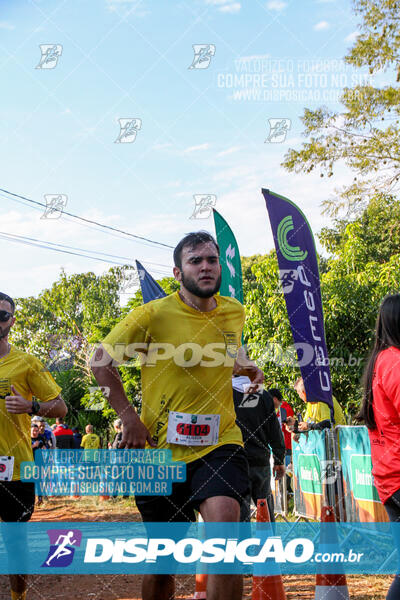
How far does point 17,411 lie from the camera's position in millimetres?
4293

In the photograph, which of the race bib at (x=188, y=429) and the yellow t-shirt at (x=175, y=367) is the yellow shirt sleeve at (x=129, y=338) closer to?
the yellow t-shirt at (x=175, y=367)

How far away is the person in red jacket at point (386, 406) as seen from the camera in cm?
309

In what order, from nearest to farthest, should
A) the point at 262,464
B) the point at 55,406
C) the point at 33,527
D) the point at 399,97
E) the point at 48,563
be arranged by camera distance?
the point at 55,406, the point at 262,464, the point at 48,563, the point at 33,527, the point at 399,97

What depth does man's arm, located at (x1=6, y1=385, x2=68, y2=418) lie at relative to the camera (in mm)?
4273

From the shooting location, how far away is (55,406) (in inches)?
180

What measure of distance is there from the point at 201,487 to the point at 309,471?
448 cm

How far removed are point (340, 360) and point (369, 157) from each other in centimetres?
485

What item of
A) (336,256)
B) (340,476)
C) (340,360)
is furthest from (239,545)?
(336,256)

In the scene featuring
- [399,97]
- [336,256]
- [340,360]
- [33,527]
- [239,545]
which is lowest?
[33,527]

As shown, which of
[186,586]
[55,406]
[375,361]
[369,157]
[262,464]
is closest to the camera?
[375,361]

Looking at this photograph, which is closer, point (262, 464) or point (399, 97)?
point (262, 464)

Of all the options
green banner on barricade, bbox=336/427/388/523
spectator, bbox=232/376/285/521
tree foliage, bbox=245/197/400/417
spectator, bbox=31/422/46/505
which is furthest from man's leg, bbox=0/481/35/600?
tree foliage, bbox=245/197/400/417

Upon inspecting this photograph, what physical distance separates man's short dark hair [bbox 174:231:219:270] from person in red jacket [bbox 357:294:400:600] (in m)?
1.10

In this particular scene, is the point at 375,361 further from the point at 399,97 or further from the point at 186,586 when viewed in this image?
the point at 399,97
